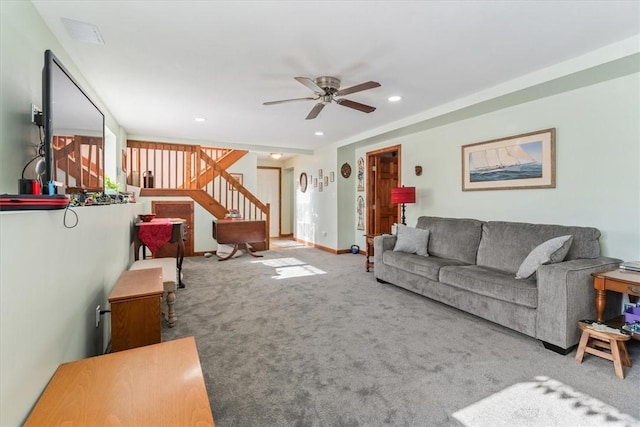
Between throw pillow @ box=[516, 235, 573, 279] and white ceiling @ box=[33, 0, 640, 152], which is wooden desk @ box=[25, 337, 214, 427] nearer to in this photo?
white ceiling @ box=[33, 0, 640, 152]

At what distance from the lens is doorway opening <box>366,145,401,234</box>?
6128mm

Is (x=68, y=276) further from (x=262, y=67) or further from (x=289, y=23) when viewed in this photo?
(x=262, y=67)

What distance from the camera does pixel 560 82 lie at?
285 cm

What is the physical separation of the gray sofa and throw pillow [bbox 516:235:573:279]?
9cm

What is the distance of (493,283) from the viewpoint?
8.69ft

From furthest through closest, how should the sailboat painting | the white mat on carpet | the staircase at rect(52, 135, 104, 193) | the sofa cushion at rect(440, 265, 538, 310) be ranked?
the white mat on carpet < the sailboat painting < the sofa cushion at rect(440, 265, 538, 310) < the staircase at rect(52, 135, 104, 193)

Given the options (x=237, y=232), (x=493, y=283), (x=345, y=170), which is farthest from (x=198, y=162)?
(x=493, y=283)

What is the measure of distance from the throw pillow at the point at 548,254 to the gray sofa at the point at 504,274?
9 cm

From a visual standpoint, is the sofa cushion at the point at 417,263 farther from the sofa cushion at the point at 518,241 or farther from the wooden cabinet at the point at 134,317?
the wooden cabinet at the point at 134,317

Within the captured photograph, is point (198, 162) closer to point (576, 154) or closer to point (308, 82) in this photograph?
point (308, 82)

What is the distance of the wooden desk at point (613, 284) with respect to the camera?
2.06 meters

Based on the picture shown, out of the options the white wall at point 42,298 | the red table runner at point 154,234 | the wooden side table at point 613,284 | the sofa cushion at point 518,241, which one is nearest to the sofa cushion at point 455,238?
the sofa cushion at point 518,241

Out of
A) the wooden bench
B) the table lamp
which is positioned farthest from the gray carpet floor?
the table lamp

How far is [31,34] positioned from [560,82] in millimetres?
4202
